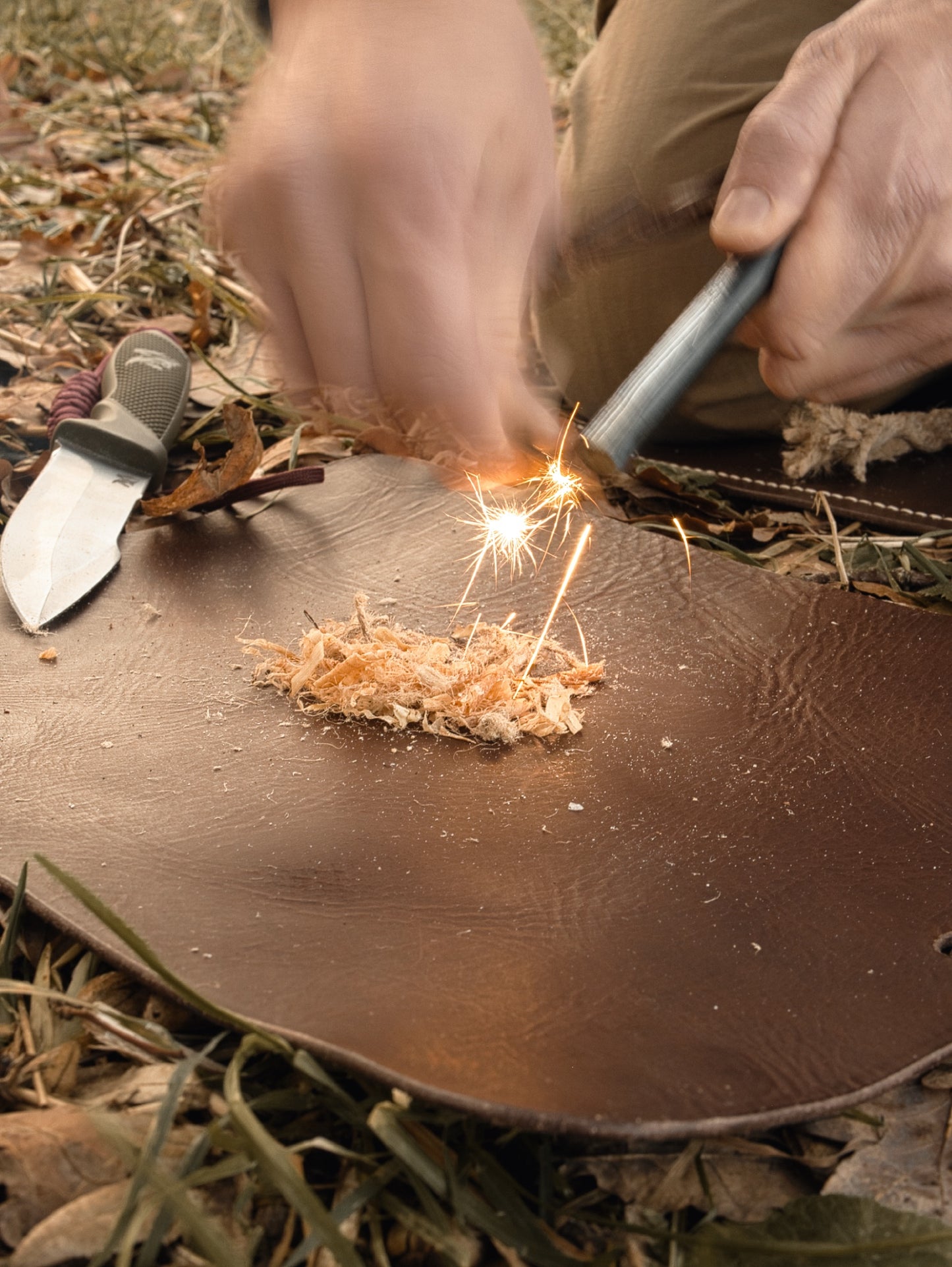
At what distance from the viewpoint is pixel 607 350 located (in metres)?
1.95

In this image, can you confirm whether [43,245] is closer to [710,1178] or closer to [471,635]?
[471,635]

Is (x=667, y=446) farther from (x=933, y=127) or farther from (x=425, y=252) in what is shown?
(x=425, y=252)

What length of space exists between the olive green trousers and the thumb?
1.75ft

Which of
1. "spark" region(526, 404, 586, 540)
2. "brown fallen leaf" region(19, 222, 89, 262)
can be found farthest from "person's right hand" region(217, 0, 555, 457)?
"brown fallen leaf" region(19, 222, 89, 262)

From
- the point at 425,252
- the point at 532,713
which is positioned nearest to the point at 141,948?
the point at 532,713

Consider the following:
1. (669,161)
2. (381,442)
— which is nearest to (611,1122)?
(381,442)

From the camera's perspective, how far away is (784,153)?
3.80ft

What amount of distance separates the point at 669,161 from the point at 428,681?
1151 mm

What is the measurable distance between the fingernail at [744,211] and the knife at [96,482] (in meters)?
0.77

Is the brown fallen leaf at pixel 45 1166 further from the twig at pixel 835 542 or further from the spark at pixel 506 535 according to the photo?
the twig at pixel 835 542

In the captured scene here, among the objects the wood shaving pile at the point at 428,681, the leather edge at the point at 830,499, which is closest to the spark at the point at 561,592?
the wood shaving pile at the point at 428,681

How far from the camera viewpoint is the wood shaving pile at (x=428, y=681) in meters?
1.14

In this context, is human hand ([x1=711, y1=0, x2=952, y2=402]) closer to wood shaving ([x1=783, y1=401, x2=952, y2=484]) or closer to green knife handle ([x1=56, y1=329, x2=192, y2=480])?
wood shaving ([x1=783, y1=401, x2=952, y2=484])

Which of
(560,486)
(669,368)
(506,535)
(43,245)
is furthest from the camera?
(43,245)
